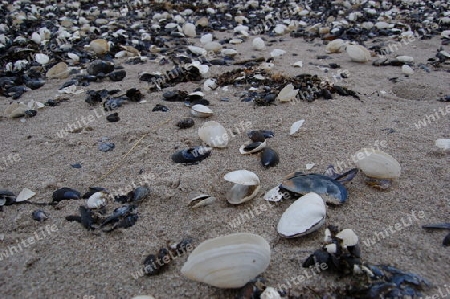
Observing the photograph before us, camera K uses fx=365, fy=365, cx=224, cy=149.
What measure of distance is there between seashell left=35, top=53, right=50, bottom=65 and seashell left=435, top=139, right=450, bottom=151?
12.2 ft

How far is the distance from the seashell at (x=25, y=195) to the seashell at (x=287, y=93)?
5.79 feet

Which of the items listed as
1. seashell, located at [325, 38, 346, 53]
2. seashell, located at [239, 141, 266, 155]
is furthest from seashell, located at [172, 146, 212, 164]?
seashell, located at [325, 38, 346, 53]

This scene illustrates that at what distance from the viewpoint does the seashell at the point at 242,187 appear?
170 centimetres

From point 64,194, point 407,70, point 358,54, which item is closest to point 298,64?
point 358,54

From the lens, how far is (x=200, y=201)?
1.68 m

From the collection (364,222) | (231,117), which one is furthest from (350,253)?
(231,117)

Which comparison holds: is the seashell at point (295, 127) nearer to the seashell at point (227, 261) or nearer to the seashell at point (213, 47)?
the seashell at point (227, 261)

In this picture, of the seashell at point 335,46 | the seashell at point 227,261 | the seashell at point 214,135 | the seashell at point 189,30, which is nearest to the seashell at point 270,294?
the seashell at point 227,261

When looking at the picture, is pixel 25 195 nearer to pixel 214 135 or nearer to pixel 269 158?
pixel 214 135

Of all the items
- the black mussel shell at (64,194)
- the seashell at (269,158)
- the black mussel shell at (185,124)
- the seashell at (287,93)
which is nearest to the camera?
the black mussel shell at (64,194)

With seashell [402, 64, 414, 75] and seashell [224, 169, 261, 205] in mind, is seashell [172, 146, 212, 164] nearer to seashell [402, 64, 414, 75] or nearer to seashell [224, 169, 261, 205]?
seashell [224, 169, 261, 205]

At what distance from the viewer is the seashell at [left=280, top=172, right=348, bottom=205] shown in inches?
64.9

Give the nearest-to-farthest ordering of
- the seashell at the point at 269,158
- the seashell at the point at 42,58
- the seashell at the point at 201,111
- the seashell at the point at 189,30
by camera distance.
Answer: the seashell at the point at 269,158 < the seashell at the point at 201,111 < the seashell at the point at 42,58 < the seashell at the point at 189,30

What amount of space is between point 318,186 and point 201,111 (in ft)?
3.81
